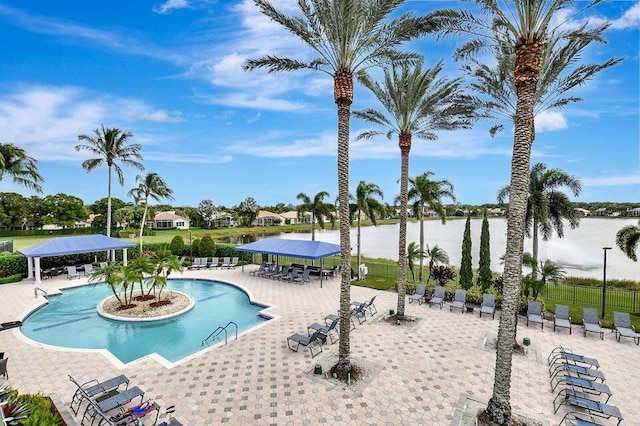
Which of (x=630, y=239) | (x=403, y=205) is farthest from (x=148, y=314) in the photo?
(x=630, y=239)

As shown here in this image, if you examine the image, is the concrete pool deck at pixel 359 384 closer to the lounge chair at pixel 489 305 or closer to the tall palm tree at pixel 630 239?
the lounge chair at pixel 489 305

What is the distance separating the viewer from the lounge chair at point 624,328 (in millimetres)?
11887

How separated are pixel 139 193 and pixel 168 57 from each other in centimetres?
1704

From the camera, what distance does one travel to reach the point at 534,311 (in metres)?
13.7

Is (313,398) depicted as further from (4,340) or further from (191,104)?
(191,104)

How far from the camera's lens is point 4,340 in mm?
12055

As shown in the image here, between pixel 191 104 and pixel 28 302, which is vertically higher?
pixel 191 104

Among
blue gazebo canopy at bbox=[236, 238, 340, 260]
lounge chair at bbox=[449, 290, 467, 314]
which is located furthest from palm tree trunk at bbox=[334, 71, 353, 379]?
blue gazebo canopy at bbox=[236, 238, 340, 260]

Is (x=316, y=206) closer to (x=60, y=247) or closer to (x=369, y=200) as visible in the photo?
(x=369, y=200)

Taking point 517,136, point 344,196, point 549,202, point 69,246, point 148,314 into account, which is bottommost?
point 148,314

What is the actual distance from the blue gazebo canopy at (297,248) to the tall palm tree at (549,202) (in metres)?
11.2

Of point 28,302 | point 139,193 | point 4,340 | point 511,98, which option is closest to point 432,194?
point 511,98

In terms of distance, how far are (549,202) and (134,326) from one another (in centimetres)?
2197

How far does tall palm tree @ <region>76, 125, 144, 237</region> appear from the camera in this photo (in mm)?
27828
